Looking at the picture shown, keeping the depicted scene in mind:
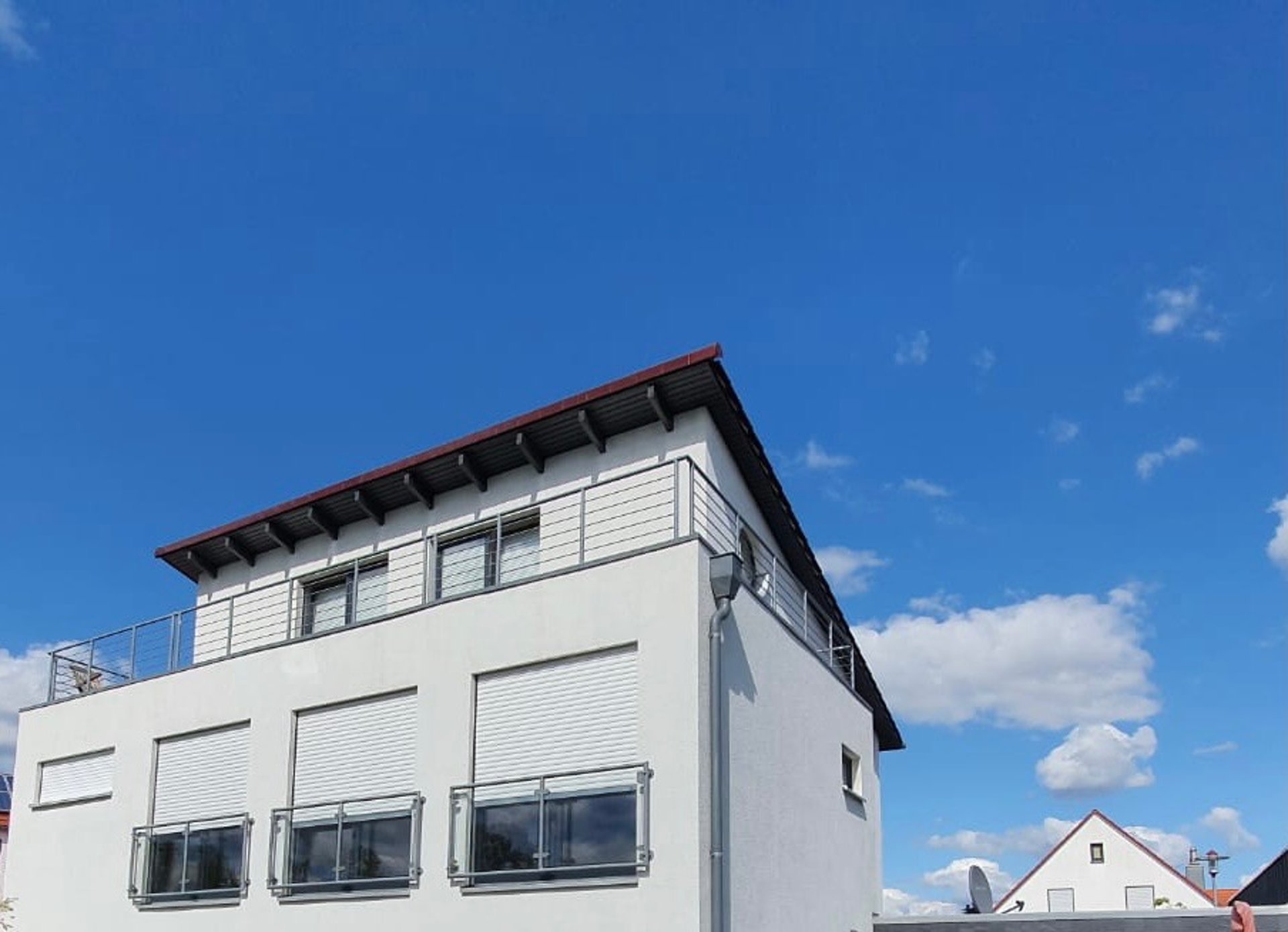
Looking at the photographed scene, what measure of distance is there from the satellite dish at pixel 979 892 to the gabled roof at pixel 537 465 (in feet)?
11.1

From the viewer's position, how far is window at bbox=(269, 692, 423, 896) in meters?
12.7

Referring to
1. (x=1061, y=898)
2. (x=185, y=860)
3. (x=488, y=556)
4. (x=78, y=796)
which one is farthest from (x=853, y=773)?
(x=1061, y=898)

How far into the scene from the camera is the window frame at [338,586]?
17.3m

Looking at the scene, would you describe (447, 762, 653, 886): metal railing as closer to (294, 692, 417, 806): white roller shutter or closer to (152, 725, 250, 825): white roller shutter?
(294, 692, 417, 806): white roller shutter

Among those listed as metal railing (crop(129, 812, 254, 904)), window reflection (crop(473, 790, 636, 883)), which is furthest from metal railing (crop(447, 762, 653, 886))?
metal railing (crop(129, 812, 254, 904))

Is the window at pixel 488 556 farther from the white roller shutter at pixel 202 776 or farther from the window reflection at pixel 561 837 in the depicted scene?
the window reflection at pixel 561 837

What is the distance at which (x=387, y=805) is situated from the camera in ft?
42.3

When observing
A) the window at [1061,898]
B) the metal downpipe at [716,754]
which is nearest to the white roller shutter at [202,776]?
the metal downpipe at [716,754]

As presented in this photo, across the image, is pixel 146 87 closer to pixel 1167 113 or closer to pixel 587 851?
pixel 587 851

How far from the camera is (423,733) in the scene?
42.0 feet

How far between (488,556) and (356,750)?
340cm

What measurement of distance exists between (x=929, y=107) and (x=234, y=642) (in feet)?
40.5

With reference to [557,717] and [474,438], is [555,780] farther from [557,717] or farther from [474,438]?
[474,438]

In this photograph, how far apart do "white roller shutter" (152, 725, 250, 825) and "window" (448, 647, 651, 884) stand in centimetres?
382
